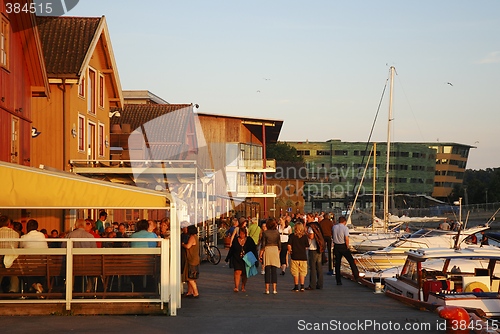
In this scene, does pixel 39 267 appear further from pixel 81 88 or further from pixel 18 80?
pixel 81 88

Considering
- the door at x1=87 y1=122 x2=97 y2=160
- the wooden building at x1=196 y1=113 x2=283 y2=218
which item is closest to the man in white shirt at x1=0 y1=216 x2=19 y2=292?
the door at x1=87 y1=122 x2=97 y2=160

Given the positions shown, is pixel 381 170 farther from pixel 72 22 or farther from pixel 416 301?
pixel 416 301

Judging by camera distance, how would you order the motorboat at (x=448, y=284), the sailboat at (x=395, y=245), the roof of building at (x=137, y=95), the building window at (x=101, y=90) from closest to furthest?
the motorboat at (x=448, y=284) < the sailboat at (x=395, y=245) < the building window at (x=101, y=90) < the roof of building at (x=137, y=95)

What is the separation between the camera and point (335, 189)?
541 feet

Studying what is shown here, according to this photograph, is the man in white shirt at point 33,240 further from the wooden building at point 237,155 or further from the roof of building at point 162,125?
the wooden building at point 237,155

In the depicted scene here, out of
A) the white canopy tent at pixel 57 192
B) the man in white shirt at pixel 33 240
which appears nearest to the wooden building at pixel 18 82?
the man in white shirt at pixel 33 240

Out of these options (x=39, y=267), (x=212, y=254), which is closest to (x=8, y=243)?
(x=39, y=267)

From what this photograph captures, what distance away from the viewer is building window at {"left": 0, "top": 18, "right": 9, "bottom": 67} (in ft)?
81.0

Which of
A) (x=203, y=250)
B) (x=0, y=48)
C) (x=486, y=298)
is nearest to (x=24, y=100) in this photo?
(x=0, y=48)

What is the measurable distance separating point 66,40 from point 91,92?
339 centimetres

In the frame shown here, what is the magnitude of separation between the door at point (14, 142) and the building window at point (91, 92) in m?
11.3

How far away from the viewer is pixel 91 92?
125ft

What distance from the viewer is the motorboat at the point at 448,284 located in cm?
1511

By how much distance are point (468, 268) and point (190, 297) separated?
29.3 feet
